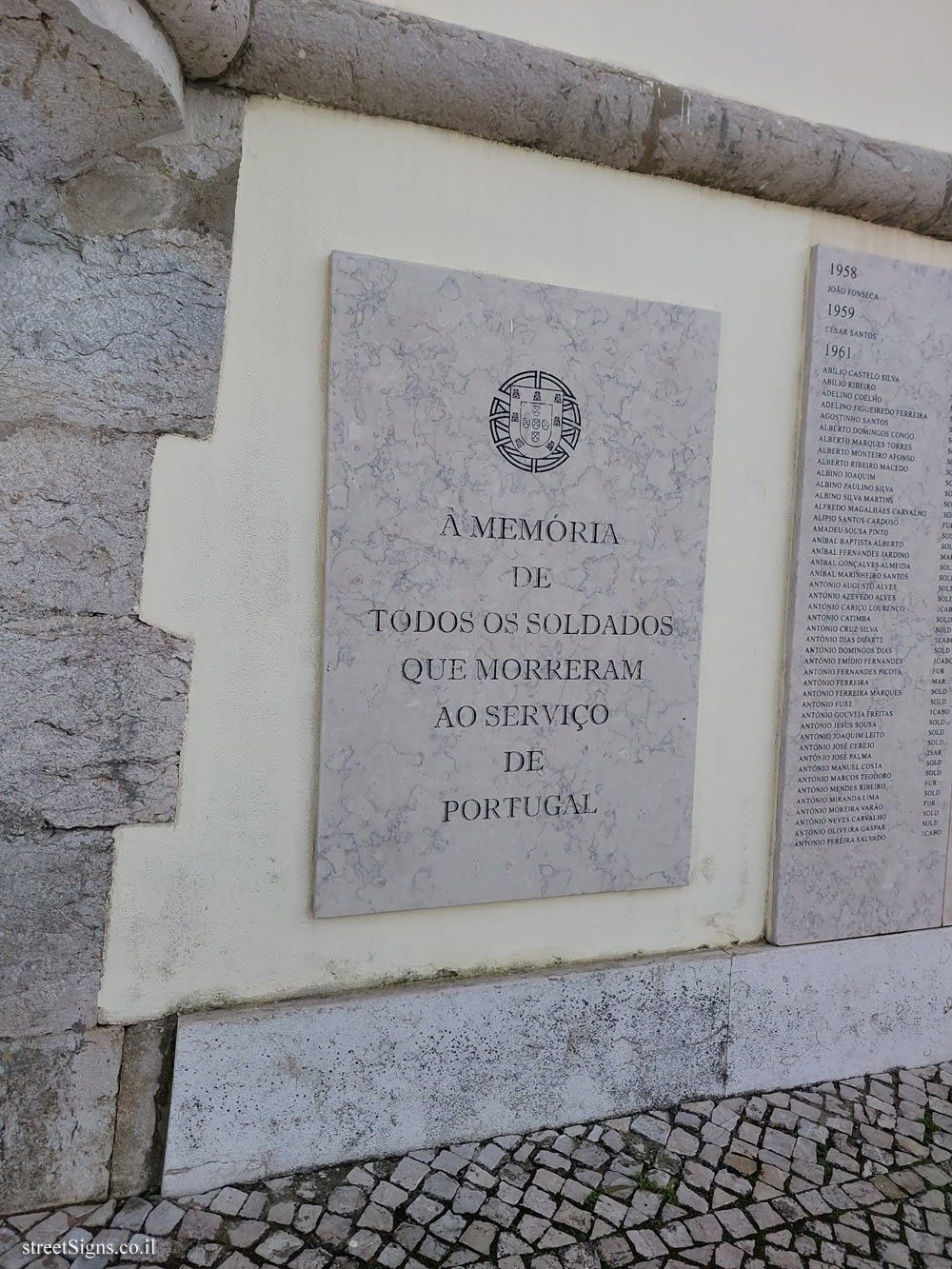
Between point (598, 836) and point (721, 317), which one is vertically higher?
point (721, 317)

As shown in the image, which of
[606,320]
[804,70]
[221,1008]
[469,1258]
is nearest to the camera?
[469,1258]

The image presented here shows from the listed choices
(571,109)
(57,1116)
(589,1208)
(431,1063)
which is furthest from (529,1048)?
(571,109)

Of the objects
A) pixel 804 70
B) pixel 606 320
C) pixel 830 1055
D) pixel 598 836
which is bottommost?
pixel 830 1055

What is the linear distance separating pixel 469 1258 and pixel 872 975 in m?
1.59

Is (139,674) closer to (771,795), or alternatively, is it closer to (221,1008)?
(221,1008)

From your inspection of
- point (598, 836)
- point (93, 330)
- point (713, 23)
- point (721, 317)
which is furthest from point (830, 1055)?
point (713, 23)

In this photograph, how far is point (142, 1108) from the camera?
7.17 ft

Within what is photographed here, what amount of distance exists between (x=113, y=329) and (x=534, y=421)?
1079 millimetres

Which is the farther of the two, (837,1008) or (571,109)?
(837,1008)

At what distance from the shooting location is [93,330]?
2.05 meters

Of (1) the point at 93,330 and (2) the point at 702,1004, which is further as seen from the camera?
(2) the point at 702,1004

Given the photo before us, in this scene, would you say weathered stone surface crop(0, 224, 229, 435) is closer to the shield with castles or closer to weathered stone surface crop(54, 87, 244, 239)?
weathered stone surface crop(54, 87, 244, 239)

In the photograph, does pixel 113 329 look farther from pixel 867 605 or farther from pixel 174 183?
pixel 867 605

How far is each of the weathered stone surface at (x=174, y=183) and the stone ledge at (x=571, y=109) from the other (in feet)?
0.38
